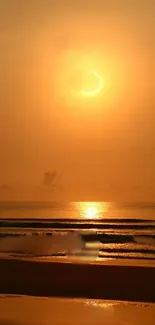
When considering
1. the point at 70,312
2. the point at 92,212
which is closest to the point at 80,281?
the point at 70,312

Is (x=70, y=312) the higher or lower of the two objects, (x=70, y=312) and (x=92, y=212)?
the lower

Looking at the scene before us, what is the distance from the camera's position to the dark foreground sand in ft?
24.4

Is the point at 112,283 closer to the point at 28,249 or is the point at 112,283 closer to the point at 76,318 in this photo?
the point at 76,318

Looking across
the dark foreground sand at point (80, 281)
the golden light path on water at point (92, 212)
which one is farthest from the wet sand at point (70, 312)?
the golden light path on water at point (92, 212)

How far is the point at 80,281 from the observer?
795 cm

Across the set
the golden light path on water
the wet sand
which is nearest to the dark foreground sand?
the wet sand

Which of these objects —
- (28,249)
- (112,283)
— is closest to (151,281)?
(112,283)

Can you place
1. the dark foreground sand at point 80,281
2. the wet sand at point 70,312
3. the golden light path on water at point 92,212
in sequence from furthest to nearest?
the golden light path on water at point 92,212 → the dark foreground sand at point 80,281 → the wet sand at point 70,312

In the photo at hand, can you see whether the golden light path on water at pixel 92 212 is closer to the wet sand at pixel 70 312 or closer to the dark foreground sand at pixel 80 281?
the dark foreground sand at pixel 80 281

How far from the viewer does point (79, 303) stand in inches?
268

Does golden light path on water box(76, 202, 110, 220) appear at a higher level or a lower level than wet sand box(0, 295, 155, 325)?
higher

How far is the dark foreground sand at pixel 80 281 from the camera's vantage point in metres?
7.45

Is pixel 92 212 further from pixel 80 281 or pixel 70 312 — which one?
pixel 70 312

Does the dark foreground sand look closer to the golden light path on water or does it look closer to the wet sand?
the wet sand
